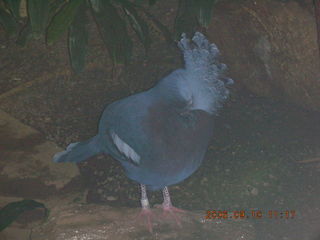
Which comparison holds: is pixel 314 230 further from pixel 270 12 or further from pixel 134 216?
pixel 270 12

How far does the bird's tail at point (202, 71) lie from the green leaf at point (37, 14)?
0.66 metres

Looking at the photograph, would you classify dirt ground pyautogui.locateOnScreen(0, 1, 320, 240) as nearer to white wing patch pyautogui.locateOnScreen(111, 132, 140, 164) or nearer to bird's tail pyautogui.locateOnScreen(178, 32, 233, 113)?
white wing patch pyautogui.locateOnScreen(111, 132, 140, 164)

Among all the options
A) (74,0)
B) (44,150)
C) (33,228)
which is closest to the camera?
(33,228)

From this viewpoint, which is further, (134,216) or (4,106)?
(4,106)

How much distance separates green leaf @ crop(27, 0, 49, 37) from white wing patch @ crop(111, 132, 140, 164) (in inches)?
22.6

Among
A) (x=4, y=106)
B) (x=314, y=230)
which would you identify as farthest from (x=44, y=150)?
(x=314, y=230)

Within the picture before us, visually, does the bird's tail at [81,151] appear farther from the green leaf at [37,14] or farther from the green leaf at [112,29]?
the green leaf at [37,14]

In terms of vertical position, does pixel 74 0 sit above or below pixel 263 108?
above

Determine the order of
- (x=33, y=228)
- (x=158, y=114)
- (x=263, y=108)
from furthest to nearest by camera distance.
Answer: (x=263, y=108)
(x=33, y=228)
(x=158, y=114)

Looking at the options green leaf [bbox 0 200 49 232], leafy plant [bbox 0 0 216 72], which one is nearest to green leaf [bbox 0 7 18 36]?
leafy plant [bbox 0 0 216 72]

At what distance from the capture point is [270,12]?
2357mm

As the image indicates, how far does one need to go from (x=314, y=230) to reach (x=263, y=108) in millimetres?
853

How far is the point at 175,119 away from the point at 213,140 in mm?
643

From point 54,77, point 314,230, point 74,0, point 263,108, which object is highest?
point 74,0
